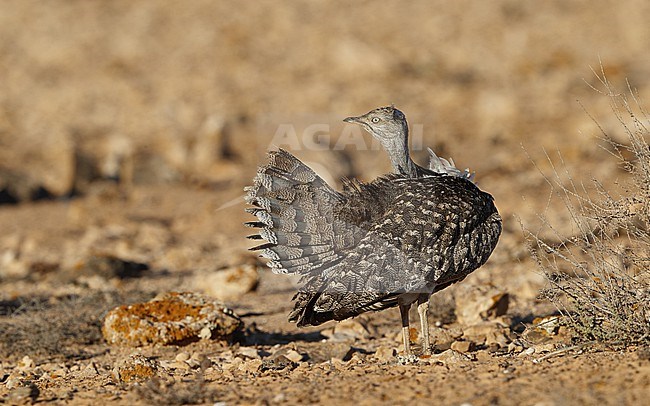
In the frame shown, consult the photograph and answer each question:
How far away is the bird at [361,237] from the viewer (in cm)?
549

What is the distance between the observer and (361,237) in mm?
5617

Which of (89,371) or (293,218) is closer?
(293,218)

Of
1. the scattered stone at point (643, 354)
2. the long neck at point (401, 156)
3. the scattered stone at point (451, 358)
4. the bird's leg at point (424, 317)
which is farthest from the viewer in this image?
the long neck at point (401, 156)

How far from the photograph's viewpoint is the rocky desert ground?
5176 millimetres

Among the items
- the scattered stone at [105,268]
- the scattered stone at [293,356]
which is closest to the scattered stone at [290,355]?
the scattered stone at [293,356]

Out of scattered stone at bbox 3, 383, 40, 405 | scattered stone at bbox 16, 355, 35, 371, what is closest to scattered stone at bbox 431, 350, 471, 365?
scattered stone at bbox 3, 383, 40, 405

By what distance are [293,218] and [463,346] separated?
5.06 ft

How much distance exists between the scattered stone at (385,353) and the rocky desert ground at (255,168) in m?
0.08

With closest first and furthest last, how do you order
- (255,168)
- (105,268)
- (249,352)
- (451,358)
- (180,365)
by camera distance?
(451,358)
(180,365)
(249,352)
(105,268)
(255,168)

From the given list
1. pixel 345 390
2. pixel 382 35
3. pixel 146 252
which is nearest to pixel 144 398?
pixel 345 390

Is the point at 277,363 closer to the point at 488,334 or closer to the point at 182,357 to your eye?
the point at 182,357

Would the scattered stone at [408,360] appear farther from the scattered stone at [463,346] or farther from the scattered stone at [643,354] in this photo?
the scattered stone at [643,354]

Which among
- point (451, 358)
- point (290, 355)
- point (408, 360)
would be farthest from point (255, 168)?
point (451, 358)

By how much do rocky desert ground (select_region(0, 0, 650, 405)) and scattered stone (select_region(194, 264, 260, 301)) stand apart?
3cm
